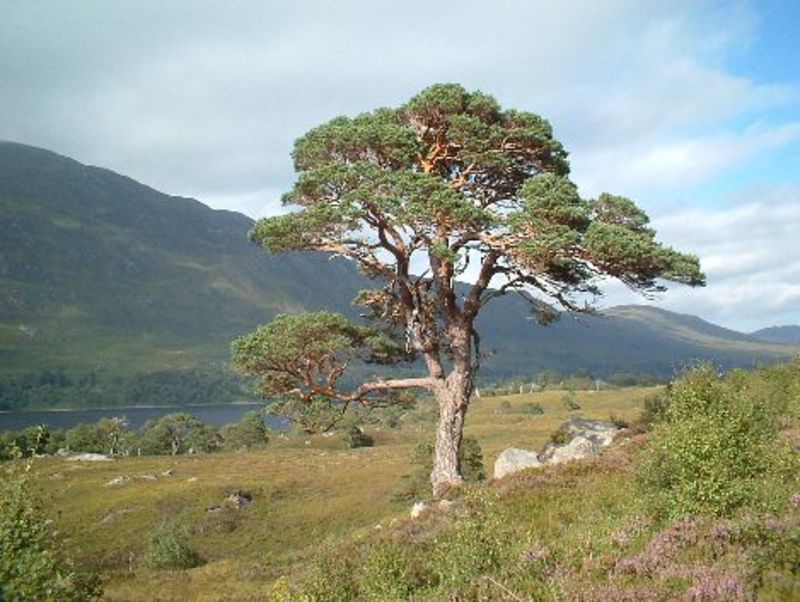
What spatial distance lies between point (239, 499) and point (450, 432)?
69.2 metres

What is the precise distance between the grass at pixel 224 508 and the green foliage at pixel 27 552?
539 inches

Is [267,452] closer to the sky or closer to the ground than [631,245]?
closer to the ground

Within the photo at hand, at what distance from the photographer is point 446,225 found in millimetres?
19859

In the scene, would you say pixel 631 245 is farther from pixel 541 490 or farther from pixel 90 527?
pixel 90 527

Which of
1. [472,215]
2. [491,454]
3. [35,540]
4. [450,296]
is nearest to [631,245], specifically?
[472,215]

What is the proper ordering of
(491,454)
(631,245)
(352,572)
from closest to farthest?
(352,572)
(631,245)
(491,454)

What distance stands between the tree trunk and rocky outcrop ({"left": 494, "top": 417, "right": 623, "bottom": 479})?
443 centimetres

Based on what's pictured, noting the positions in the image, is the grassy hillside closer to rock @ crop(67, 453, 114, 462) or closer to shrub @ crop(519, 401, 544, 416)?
rock @ crop(67, 453, 114, 462)

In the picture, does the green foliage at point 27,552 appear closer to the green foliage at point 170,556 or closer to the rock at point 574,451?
the rock at point 574,451

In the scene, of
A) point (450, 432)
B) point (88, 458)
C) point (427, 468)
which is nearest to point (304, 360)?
point (450, 432)

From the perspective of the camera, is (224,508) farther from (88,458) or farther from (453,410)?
(453,410)

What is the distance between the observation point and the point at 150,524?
77812 millimetres

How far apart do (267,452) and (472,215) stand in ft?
390

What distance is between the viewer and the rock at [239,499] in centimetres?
8381
